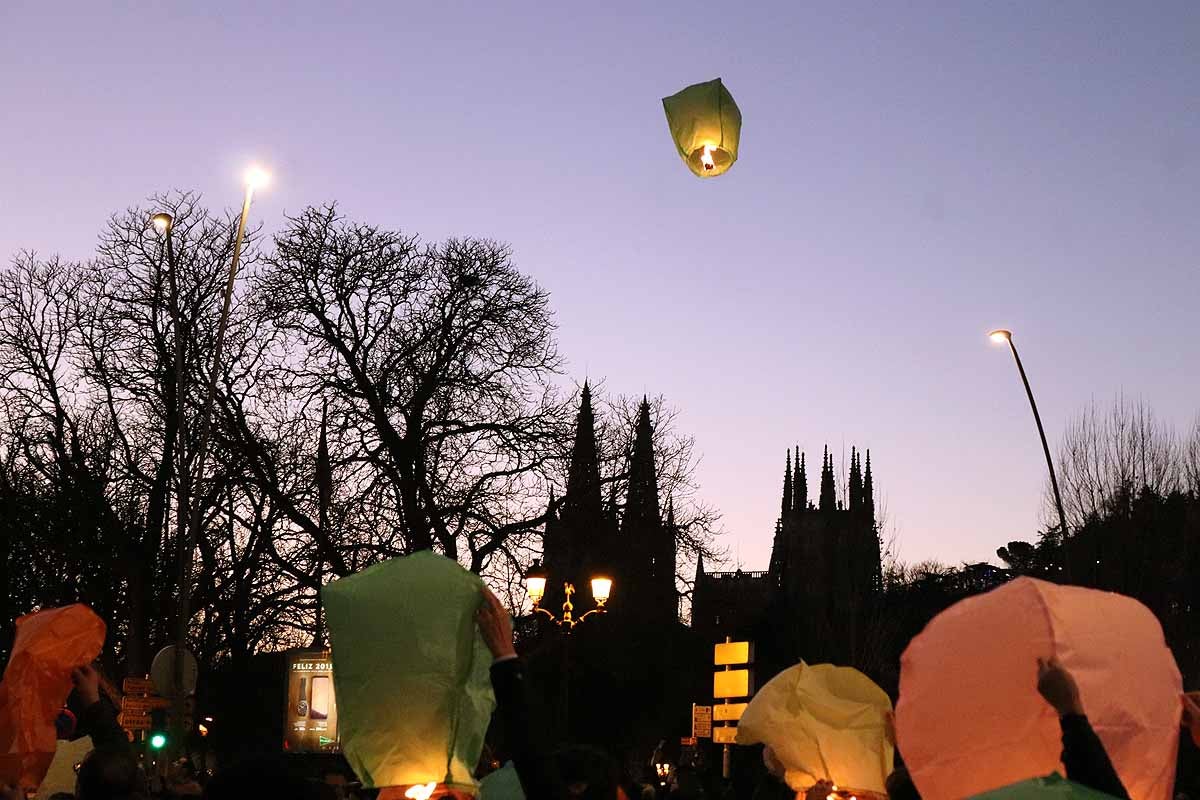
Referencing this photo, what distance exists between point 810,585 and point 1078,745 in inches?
3722

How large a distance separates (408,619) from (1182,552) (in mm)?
32108

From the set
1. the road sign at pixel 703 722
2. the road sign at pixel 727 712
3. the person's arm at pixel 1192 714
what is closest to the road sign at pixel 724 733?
the road sign at pixel 727 712

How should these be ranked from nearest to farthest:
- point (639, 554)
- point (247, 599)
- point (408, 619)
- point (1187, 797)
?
point (408, 619) → point (1187, 797) → point (247, 599) → point (639, 554)

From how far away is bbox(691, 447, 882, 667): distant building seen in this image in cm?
5775

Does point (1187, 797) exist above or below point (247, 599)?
below

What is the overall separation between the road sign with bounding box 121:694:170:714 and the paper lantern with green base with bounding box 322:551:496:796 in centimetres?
1361

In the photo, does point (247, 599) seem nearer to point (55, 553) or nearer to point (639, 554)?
point (55, 553)

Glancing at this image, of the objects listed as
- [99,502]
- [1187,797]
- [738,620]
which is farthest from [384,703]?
[738,620]

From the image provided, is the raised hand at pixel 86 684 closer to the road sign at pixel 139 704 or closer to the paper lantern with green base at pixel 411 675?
the paper lantern with green base at pixel 411 675

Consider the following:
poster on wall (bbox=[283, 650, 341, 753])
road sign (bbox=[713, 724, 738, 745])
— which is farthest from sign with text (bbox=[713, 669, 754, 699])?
poster on wall (bbox=[283, 650, 341, 753])

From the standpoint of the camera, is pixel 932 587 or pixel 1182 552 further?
pixel 932 587

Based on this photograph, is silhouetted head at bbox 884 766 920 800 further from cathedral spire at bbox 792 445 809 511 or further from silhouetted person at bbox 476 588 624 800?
cathedral spire at bbox 792 445 809 511

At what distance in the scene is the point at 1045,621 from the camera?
14.6ft

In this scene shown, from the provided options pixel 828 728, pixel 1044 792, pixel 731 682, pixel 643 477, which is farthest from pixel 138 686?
pixel 1044 792
